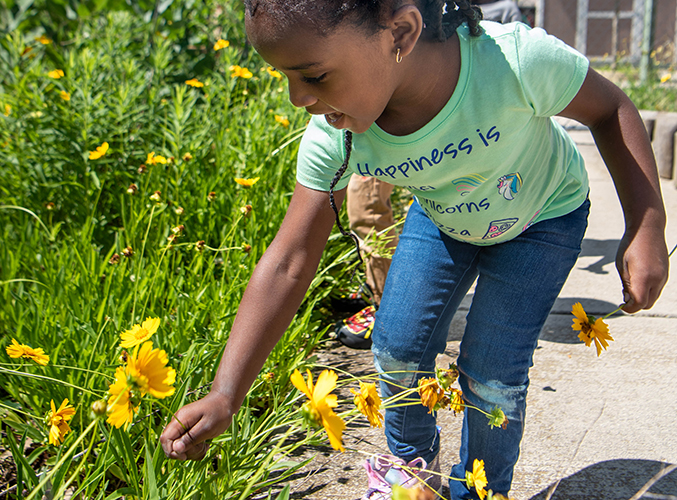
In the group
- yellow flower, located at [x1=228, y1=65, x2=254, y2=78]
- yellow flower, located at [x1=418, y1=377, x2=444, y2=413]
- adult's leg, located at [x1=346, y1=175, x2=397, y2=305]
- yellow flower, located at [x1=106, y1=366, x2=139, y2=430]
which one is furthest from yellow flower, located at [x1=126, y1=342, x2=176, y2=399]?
yellow flower, located at [x1=228, y1=65, x2=254, y2=78]

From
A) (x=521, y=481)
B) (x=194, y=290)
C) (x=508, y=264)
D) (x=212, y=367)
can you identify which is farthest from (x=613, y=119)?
(x=194, y=290)

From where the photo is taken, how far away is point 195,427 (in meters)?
1.11

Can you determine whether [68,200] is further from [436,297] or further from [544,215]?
[544,215]

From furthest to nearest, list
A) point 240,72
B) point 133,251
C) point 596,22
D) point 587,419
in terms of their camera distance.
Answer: point 596,22 → point 240,72 → point 133,251 → point 587,419

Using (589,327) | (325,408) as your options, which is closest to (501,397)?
(589,327)

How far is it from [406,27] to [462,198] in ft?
1.38

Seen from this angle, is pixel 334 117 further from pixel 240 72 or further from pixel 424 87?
pixel 240 72

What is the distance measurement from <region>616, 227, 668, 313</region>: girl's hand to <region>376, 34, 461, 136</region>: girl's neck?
52 cm

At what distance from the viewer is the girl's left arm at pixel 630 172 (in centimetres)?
131

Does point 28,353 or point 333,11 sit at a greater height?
point 333,11

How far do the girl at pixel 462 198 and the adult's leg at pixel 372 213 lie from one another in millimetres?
884

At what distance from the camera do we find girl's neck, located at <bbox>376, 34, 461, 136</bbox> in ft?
4.19

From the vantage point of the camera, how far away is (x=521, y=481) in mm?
1608

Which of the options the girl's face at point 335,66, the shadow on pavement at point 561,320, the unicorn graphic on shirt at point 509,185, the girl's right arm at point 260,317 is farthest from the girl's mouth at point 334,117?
the shadow on pavement at point 561,320
